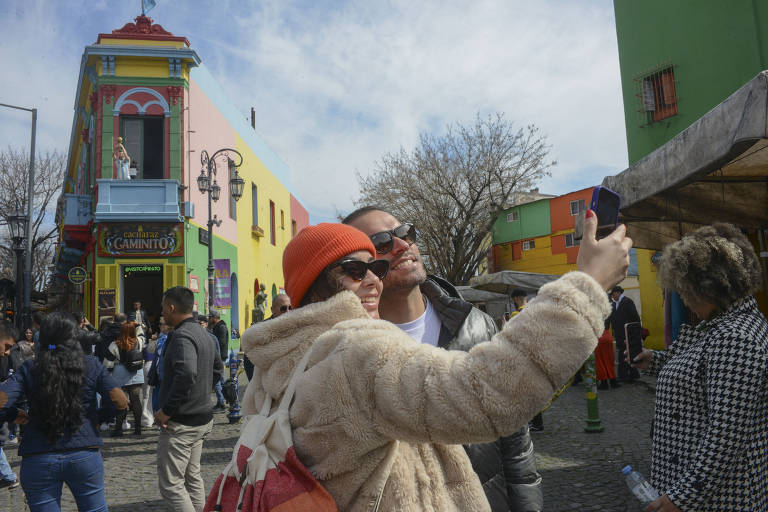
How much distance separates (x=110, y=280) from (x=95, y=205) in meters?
2.56

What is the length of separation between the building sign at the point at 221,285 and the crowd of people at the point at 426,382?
35.4ft

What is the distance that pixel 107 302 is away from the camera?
1487cm

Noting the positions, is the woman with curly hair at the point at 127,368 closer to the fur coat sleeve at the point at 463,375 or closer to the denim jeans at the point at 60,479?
the denim jeans at the point at 60,479

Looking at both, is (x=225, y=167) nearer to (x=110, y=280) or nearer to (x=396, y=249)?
(x=110, y=280)

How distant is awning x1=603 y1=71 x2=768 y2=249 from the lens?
10.4 feet

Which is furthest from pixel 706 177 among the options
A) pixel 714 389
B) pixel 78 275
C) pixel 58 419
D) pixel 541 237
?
pixel 541 237

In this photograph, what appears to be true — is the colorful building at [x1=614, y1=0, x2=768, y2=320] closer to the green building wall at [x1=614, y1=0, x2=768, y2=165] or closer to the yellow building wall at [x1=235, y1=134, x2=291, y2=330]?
the green building wall at [x1=614, y1=0, x2=768, y2=165]

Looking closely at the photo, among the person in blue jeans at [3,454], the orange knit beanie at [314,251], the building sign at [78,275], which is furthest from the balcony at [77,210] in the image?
the orange knit beanie at [314,251]

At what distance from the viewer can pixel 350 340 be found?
48.1 inches

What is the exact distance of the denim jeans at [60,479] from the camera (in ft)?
11.1

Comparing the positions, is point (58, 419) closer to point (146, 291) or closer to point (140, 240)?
point (140, 240)

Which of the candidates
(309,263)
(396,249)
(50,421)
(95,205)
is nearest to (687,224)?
(396,249)

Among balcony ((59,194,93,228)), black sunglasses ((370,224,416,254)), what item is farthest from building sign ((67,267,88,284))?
black sunglasses ((370,224,416,254))

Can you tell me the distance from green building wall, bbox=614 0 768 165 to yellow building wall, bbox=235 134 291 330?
12.1 meters
